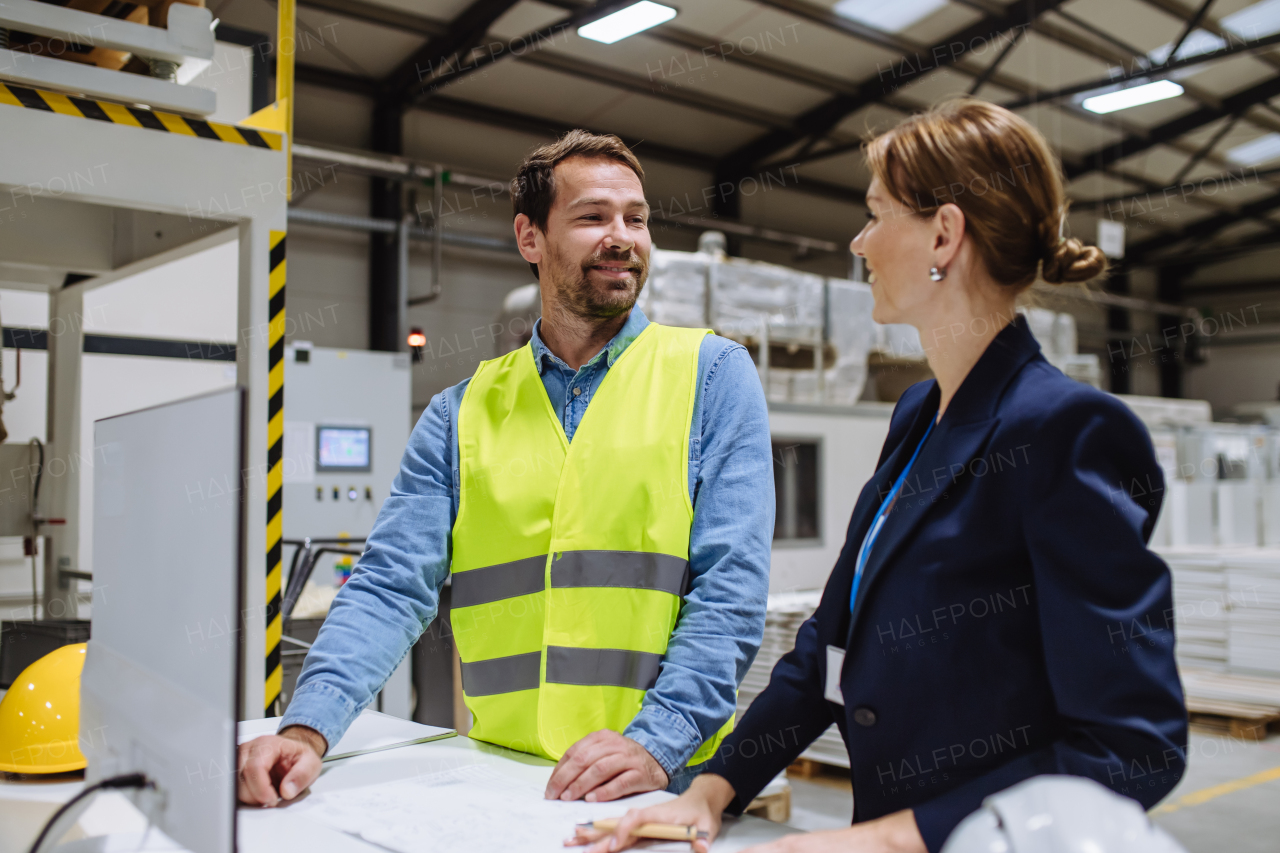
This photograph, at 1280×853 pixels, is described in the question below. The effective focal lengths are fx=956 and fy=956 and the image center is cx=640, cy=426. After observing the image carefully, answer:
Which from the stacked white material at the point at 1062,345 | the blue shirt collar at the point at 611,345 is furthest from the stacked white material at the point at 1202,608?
the blue shirt collar at the point at 611,345

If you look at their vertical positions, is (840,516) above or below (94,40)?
below

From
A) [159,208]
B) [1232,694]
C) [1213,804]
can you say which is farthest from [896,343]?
[159,208]

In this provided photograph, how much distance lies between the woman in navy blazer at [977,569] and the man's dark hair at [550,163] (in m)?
0.75

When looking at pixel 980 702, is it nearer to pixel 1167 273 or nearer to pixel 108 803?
pixel 108 803

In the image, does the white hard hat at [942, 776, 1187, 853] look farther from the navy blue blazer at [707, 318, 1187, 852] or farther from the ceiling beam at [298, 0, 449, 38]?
the ceiling beam at [298, 0, 449, 38]

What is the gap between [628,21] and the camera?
335 inches

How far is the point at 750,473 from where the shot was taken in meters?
1.67

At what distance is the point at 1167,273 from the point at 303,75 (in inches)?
689

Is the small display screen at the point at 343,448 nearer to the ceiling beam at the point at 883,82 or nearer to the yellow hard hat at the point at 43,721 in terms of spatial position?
the yellow hard hat at the point at 43,721

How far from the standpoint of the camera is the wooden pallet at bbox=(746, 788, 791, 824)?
4.45 meters

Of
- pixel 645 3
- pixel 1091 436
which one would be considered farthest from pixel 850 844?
pixel 645 3

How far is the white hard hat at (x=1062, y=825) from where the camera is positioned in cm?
69

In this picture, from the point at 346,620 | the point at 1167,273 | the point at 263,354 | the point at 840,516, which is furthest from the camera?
the point at 1167,273

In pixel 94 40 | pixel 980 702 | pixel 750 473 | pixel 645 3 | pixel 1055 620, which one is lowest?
pixel 980 702
